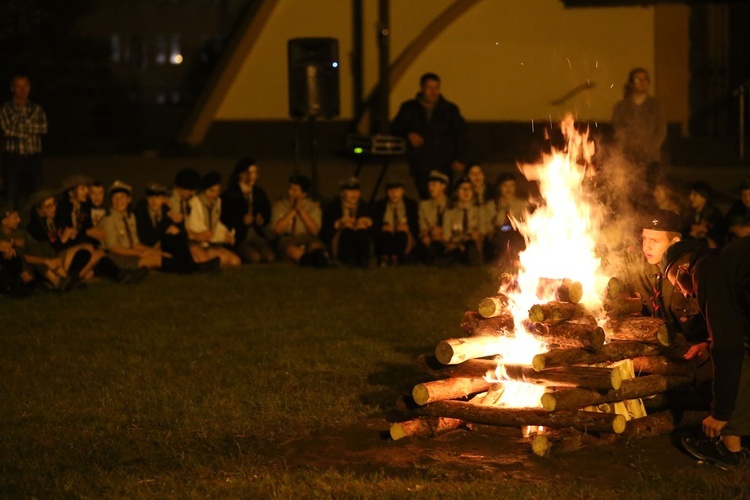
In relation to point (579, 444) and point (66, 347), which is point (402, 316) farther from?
point (579, 444)

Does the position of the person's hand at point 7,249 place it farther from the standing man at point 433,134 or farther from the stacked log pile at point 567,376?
the stacked log pile at point 567,376

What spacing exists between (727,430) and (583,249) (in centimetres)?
150

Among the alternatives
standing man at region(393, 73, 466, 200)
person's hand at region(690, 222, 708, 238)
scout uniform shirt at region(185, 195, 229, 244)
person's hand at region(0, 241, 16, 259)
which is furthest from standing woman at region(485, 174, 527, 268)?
person's hand at region(0, 241, 16, 259)

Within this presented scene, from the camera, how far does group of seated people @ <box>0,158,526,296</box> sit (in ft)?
39.1

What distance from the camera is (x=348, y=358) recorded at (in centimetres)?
870

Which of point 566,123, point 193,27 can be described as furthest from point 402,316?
point 193,27

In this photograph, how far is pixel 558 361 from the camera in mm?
6309

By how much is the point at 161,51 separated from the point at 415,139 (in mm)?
35480

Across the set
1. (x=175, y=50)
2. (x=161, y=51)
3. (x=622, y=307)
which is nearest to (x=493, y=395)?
(x=622, y=307)

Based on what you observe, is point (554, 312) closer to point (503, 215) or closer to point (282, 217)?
point (503, 215)

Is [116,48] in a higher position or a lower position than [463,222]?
higher

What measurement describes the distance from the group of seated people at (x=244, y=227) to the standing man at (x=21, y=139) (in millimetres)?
1102

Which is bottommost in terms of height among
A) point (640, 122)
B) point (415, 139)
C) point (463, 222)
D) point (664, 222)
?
point (463, 222)

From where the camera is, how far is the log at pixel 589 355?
20.6 ft
